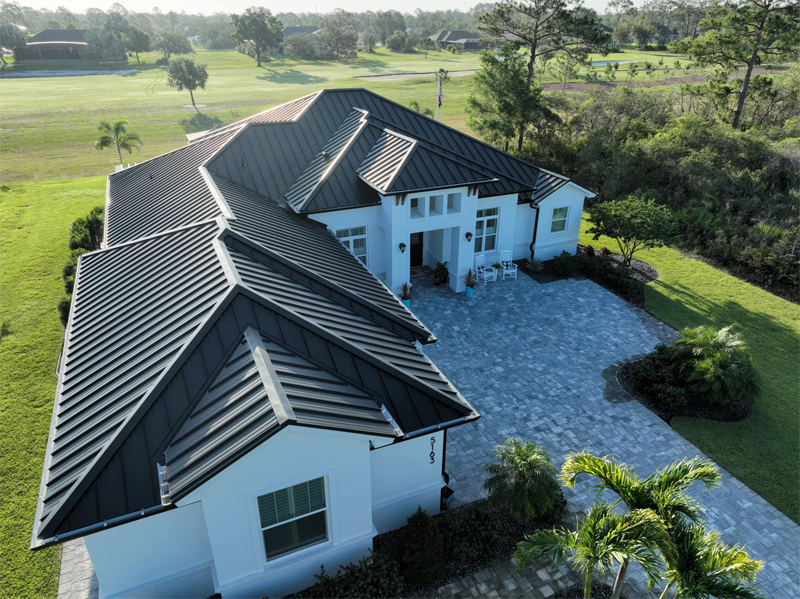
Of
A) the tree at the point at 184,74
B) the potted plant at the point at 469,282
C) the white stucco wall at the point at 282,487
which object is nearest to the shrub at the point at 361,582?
the white stucco wall at the point at 282,487

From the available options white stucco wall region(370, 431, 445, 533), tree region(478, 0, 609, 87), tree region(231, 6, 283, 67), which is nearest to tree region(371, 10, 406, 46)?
tree region(231, 6, 283, 67)

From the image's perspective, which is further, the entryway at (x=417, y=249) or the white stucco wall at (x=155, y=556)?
the entryway at (x=417, y=249)

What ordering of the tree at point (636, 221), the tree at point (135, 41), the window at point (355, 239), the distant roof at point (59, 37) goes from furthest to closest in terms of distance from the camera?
the tree at point (135, 41)
the distant roof at point (59, 37)
the tree at point (636, 221)
the window at point (355, 239)

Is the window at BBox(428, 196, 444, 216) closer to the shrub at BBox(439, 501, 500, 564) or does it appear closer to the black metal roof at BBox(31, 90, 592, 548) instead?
the black metal roof at BBox(31, 90, 592, 548)

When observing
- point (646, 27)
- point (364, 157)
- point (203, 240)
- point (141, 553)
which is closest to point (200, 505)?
point (141, 553)

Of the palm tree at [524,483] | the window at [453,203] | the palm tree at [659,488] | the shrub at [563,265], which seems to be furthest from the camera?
the shrub at [563,265]

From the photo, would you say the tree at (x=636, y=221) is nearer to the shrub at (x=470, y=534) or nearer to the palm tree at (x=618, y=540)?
the shrub at (x=470, y=534)
